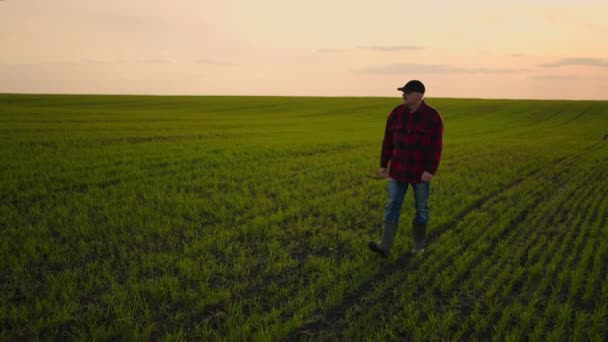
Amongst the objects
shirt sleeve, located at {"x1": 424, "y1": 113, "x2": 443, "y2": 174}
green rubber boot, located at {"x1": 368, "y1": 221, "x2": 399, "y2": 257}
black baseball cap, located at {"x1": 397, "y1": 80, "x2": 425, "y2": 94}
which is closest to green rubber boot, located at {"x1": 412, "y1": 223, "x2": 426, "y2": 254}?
green rubber boot, located at {"x1": 368, "y1": 221, "x2": 399, "y2": 257}

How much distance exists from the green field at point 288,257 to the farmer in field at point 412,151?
0.58 m

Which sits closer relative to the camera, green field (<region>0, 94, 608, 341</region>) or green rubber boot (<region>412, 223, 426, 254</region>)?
green field (<region>0, 94, 608, 341</region>)

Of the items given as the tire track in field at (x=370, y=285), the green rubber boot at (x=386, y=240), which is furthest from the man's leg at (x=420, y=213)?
the green rubber boot at (x=386, y=240)

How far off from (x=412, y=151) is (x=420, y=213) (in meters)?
0.95

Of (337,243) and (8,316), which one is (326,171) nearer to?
(337,243)

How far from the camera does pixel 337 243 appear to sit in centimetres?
650

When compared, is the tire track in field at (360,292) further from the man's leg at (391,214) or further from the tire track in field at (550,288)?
the tire track in field at (550,288)

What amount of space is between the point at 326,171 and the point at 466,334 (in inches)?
370

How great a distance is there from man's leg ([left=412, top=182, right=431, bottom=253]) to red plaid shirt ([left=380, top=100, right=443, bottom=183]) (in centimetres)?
14

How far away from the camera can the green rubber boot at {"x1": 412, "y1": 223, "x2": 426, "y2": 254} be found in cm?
595

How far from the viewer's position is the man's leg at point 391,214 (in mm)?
5750

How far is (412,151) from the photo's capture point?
5.54 meters

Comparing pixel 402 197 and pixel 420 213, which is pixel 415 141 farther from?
pixel 420 213

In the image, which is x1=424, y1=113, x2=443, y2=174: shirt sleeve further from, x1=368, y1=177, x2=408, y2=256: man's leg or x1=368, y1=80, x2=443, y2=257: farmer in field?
x1=368, y1=177, x2=408, y2=256: man's leg
